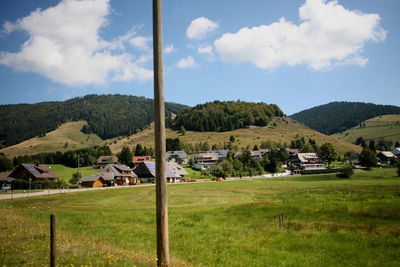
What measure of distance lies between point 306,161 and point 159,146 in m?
183

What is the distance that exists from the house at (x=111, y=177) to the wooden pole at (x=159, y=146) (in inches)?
3735

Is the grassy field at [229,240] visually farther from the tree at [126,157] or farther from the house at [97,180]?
the tree at [126,157]

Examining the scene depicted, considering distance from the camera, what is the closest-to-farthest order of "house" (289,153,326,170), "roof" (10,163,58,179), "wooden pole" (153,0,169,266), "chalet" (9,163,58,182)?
"wooden pole" (153,0,169,266), "chalet" (9,163,58,182), "roof" (10,163,58,179), "house" (289,153,326,170)

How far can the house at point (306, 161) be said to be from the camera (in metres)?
175

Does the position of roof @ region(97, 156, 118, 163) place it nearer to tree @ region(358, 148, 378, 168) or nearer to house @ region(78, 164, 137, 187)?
house @ region(78, 164, 137, 187)

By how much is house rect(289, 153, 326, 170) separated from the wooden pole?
17298cm

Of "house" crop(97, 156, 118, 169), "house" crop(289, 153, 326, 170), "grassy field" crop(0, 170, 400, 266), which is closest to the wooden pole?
"grassy field" crop(0, 170, 400, 266)

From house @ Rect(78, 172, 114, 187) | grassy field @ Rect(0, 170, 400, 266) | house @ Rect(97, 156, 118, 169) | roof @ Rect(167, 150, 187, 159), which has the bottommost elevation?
house @ Rect(78, 172, 114, 187)

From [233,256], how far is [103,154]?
182 m

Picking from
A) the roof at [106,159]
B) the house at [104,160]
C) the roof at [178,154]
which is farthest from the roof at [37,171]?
the roof at [178,154]

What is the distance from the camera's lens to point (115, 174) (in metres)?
110

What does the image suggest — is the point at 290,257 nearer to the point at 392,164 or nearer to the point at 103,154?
the point at 392,164

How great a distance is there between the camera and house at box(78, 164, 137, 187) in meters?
98.2

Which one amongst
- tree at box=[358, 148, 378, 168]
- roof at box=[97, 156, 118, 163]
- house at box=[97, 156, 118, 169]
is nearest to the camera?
tree at box=[358, 148, 378, 168]
